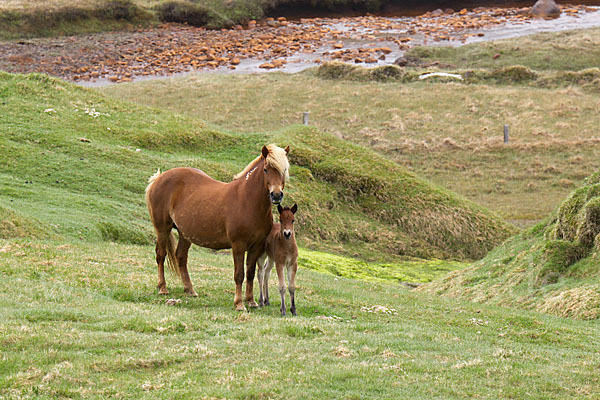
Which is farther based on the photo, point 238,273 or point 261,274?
point 261,274

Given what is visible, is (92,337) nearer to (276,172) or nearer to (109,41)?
(276,172)

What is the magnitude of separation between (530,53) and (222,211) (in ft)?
244

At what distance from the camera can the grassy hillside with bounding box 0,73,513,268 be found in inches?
1260

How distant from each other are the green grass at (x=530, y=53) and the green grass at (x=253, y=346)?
65.6 m

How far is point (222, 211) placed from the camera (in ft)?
49.6

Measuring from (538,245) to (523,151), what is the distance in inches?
1279

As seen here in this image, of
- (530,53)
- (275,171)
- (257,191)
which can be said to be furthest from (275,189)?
(530,53)

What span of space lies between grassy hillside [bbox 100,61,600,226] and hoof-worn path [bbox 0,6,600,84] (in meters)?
7.72

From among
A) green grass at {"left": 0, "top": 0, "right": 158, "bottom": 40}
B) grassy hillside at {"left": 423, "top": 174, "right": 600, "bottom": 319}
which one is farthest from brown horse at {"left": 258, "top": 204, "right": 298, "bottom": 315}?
green grass at {"left": 0, "top": 0, "right": 158, "bottom": 40}

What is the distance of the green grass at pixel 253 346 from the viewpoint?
32.6 feet

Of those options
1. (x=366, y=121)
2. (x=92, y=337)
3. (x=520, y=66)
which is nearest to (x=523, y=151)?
(x=366, y=121)

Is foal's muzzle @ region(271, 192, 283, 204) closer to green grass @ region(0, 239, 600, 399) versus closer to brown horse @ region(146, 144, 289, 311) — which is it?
brown horse @ region(146, 144, 289, 311)

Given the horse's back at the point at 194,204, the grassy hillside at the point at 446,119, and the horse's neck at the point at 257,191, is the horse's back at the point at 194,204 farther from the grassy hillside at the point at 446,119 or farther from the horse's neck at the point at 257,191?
the grassy hillside at the point at 446,119

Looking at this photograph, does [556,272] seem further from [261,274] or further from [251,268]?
[251,268]
